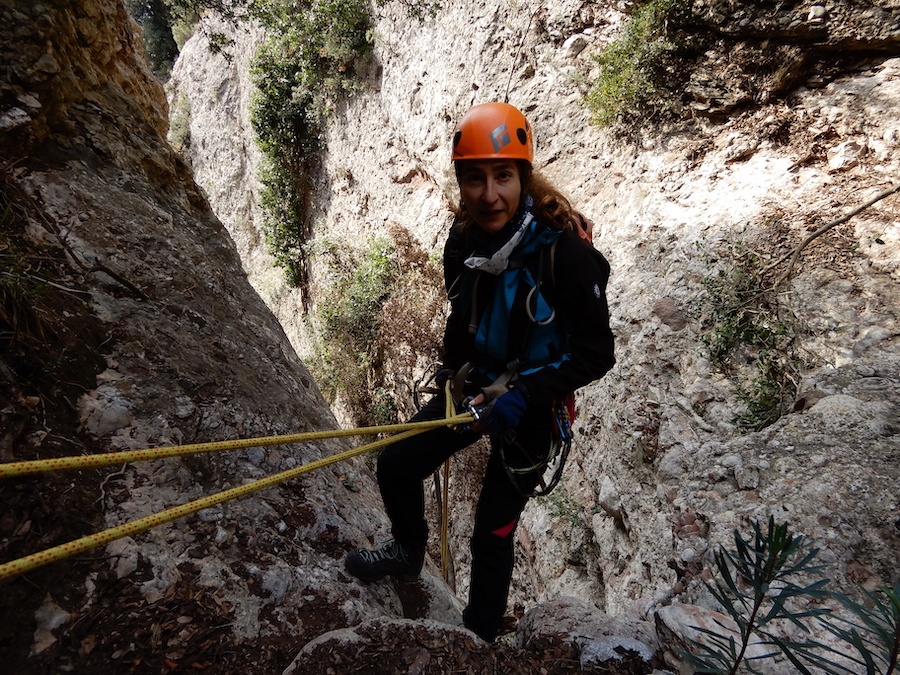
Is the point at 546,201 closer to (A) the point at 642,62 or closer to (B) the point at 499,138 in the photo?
(B) the point at 499,138

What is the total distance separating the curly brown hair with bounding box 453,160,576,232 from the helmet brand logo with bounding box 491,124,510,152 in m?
0.11

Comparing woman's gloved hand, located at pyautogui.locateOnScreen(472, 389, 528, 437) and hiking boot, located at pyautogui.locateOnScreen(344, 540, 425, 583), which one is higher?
woman's gloved hand, located at pyautogui.locateOnScreen(472, 389, 528, 437)

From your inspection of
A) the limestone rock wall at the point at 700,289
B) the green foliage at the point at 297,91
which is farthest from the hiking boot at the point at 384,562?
the green foliage at the point at 297,91

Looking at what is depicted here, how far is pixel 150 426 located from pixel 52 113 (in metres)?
2.21

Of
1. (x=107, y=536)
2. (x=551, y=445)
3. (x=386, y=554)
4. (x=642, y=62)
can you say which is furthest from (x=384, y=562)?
(x=642, y=62)

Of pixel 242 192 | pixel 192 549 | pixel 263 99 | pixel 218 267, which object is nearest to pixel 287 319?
pixel 242 192

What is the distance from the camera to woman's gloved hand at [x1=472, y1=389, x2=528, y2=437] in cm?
191

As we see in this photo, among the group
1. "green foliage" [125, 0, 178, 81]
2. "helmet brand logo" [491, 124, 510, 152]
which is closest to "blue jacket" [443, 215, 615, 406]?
"helmet brand logo" [491, 124, 510, 152]

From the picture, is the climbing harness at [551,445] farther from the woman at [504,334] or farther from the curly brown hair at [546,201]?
the curly brown hair at [546,201]

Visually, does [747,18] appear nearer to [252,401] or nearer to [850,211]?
[850,211]

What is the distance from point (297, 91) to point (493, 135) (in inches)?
467

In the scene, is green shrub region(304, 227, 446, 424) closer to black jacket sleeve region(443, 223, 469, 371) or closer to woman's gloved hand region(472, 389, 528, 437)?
black jacket sleeve region(443, 223, 469, 371)

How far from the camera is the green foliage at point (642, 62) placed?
4.69 m

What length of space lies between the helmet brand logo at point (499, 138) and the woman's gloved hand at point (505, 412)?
106cm
